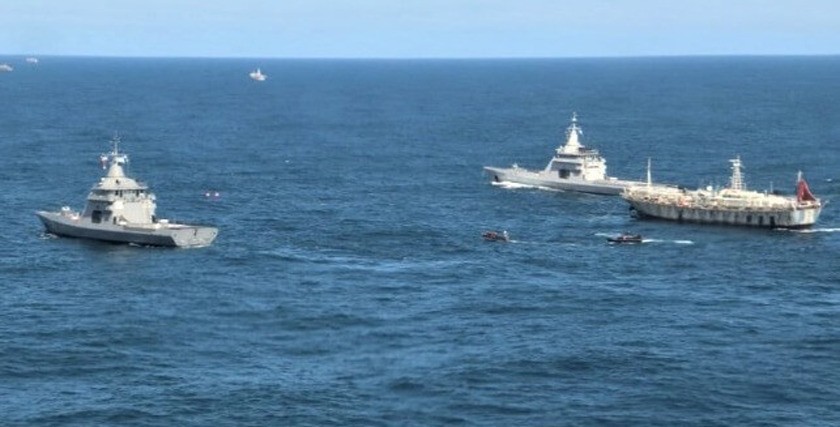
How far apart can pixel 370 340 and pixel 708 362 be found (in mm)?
26864

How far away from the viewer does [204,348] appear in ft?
379

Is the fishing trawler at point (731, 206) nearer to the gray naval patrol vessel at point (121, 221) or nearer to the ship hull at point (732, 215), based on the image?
the ship hull at point (732, 215)

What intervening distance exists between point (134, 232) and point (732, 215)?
7340 centimetres

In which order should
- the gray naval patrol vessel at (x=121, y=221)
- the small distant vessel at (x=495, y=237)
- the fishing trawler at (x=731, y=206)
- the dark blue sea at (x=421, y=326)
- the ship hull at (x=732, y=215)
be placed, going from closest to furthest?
1. the dark blue sea at (x=421, y=326)
2. the gray naval patrol vessel at (x=121, y=221)
3. the small distant vessel at (x=495, y=237)
4. the ship hull at (x=732, y=215)
5. the fishing trawler at (x=731, y=206)

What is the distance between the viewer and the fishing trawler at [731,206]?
179 metres

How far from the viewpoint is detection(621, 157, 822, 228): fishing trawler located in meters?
179

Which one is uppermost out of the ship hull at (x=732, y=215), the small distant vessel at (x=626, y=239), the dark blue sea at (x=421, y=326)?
the ship hull at (x=732, y=215)

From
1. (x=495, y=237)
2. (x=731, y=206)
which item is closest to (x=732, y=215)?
(x=731, y=206)

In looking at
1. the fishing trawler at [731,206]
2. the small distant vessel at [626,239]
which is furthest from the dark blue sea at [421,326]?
the fishing trawler at [731,206]

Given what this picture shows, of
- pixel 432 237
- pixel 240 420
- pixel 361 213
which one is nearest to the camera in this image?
pixel 240 420

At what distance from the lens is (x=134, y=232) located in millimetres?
165125

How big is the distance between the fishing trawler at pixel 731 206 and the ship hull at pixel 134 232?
2322 inches

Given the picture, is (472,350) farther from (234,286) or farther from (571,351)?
(234,286)

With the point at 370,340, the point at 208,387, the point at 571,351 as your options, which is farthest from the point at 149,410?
the point at 571,351
